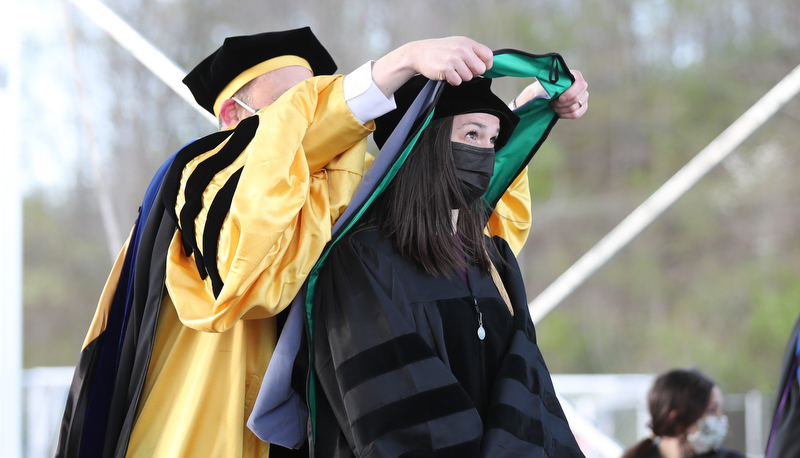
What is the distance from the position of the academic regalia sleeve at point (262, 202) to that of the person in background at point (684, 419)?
1561 mm

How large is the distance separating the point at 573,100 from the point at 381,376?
83cm

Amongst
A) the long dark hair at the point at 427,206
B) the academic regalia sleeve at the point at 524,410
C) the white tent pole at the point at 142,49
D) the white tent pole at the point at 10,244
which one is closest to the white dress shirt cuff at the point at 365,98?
the long dark hair at the point at 427,206

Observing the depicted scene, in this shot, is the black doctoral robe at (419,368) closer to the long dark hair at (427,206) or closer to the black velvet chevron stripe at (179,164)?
the long dark hair at (427,206)

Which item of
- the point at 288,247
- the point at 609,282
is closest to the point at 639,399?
the point at 288,247

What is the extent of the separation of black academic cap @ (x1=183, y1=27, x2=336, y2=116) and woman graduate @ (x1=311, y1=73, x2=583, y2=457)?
0.36 metres

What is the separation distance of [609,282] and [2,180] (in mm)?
12829

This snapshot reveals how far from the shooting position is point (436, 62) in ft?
4.65

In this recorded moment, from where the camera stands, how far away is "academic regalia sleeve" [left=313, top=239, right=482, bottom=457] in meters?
1.34

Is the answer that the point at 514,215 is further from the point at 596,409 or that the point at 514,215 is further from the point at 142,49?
the point at 596,409

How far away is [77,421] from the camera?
5.28 ft

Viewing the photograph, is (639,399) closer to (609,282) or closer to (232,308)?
(232,308)

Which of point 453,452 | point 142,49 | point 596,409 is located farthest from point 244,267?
point 596,409

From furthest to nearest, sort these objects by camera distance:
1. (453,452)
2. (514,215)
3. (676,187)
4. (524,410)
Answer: (676,187)
(514,215)
(524,410)
(453,452)

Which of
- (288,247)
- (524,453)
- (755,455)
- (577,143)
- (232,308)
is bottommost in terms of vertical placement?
(755,455)
